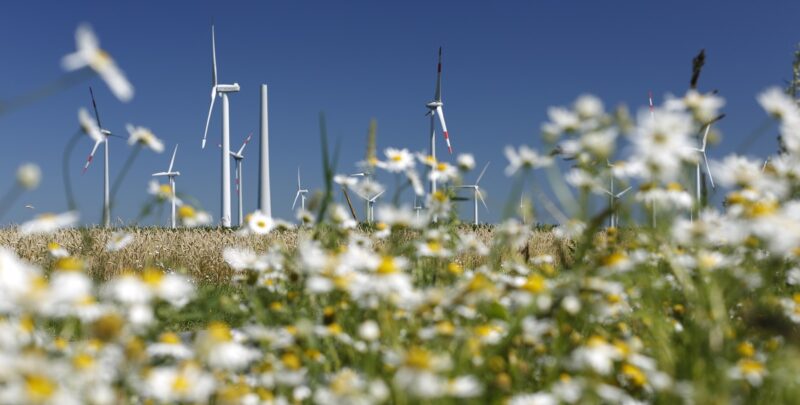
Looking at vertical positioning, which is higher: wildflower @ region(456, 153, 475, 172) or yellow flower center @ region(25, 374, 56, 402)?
wildflower @ region(456, 153, 475, 172)

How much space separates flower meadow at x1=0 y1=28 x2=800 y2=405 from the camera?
1.99 meters

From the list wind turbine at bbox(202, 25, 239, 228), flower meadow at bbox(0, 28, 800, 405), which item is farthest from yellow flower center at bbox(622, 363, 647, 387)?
wind turbine at bbox(202, 25, 239, 228)

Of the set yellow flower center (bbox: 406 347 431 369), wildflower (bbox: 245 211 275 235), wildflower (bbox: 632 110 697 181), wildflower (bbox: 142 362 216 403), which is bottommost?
wildflower (bbox: 142 362 216 403)

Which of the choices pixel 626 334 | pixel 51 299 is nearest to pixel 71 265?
pixel 51 299

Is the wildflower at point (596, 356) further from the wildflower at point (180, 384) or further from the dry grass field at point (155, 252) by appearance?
the dry grass field at point (155, 252)

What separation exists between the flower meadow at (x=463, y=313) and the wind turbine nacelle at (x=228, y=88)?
24757mm

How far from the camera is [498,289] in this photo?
2.63 m

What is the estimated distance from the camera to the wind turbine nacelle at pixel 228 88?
27.4 metres

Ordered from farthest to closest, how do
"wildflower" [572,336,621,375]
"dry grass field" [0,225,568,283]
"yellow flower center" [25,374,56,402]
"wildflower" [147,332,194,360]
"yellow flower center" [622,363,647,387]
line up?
"dry grass field" [0,225,568,283] < "yellow flower center" [622,363,647,387] < "wildflower" [147,332,194,360] < "wildflower" [572,336,621,375] < "yellow flower center" [25,374,56,402]

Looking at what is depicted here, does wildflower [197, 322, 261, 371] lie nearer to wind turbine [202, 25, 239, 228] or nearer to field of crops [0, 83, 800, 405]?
field of crops [0, 83, 800, 405]

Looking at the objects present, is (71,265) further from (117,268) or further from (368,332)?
(117,268)

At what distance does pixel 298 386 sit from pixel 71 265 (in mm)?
968

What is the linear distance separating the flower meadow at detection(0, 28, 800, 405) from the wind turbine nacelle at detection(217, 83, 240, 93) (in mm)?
24757

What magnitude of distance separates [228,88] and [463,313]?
2616 centimetres
